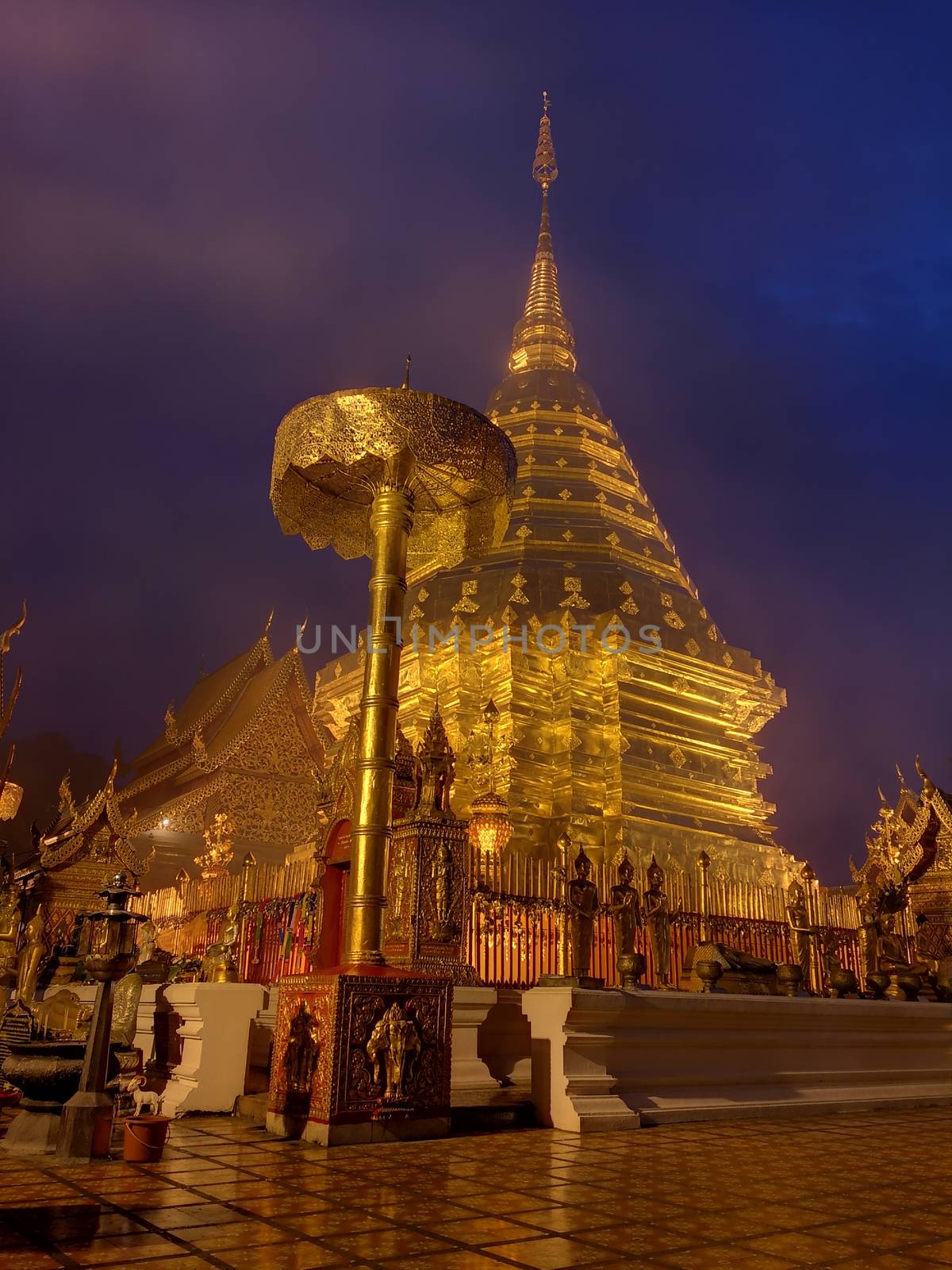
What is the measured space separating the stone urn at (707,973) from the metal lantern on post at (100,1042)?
414cm

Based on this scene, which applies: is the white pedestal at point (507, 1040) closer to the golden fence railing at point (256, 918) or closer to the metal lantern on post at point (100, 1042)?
the golden fence railing at point (256, 918)

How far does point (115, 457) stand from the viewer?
27219 mm

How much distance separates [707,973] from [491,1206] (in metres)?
4.12

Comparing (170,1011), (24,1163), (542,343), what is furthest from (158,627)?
(24,1163)

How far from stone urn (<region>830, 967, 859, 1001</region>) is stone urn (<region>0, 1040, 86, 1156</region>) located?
5.79 meters

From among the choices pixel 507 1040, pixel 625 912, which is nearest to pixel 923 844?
pixel 625 912

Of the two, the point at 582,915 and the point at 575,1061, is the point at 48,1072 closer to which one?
the point at 575,1061

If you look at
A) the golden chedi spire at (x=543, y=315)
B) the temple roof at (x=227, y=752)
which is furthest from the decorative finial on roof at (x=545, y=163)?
the temple roof at (x=227, y=752)

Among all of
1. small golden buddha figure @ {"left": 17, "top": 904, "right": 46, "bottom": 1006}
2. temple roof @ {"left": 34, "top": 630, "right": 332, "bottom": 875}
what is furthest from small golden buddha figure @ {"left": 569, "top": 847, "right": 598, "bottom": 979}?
temple roof @ {"left": 34, "top": 630, "right": 332, "bottom": 875}

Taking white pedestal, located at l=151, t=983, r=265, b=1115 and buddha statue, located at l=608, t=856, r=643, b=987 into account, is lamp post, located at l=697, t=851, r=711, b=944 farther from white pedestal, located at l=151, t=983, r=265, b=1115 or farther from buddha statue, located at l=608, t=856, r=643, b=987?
white pedestal, located at l=151, t=983, r=265, b=1115

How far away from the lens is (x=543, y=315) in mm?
21906

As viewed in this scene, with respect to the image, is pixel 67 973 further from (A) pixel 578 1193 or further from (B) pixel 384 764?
(A) pixel 578 1193

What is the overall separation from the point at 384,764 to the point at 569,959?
9.07 ft

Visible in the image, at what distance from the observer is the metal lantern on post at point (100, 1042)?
15.2 ft
